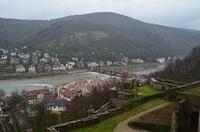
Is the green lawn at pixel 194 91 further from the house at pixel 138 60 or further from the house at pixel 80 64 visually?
the house at pixel 138 60

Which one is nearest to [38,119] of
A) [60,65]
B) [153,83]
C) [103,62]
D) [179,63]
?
[153,83]

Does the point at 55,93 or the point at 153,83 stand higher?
the point at 153,83

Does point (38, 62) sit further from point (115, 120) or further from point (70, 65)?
point (115, 120)

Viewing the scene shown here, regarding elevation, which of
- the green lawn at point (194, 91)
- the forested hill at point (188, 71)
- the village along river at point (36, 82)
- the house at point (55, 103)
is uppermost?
the green lawn at point (194, 91)

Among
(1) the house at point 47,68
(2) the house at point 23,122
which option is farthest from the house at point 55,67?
(2) the house at point 23,122

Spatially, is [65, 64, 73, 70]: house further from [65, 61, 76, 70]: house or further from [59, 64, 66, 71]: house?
[59, 64, 66, 71]: house

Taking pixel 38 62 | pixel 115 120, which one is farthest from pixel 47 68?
pixel 115 120

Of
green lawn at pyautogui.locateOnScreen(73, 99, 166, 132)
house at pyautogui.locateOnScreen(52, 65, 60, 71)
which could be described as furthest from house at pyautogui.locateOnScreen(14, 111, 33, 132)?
house at pyautogui.locateOnScreen(52, 65, 60, 71)

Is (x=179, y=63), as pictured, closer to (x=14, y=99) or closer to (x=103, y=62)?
(x=14, y=99)
